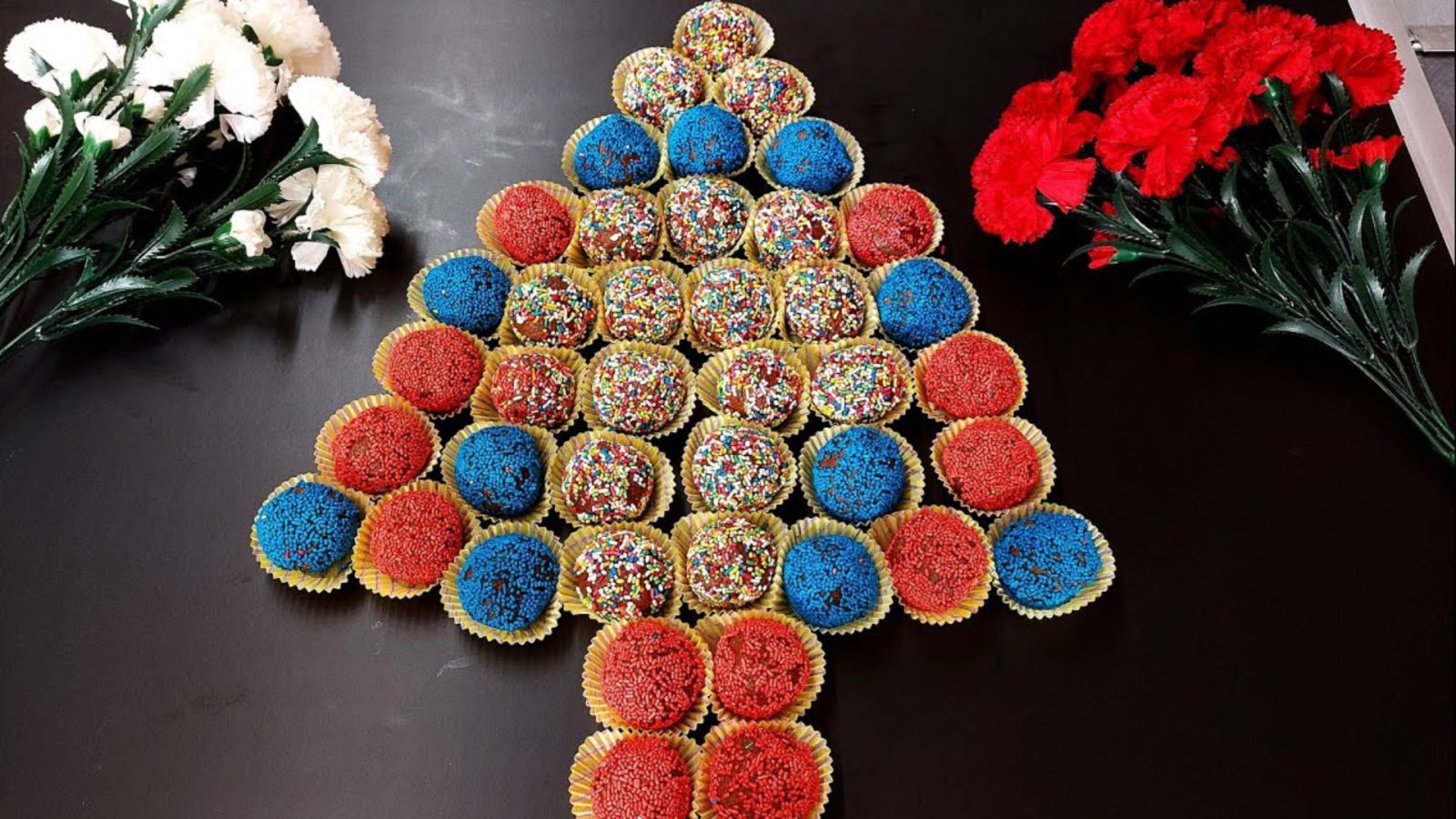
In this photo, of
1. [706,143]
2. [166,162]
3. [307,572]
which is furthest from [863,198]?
[166,162]

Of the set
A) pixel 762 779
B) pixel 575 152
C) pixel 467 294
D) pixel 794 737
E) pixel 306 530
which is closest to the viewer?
pixel 762 779

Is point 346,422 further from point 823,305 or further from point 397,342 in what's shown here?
point 823,305

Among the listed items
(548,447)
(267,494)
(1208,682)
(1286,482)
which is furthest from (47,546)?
(1286,482)

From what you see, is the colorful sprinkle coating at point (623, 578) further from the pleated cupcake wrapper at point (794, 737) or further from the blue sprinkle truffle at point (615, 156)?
the blue sprinkle truffle at point (615, 156)

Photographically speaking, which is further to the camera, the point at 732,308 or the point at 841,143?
the point at 841,143

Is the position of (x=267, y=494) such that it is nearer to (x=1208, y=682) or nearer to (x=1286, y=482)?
(x=1208, y=682)
